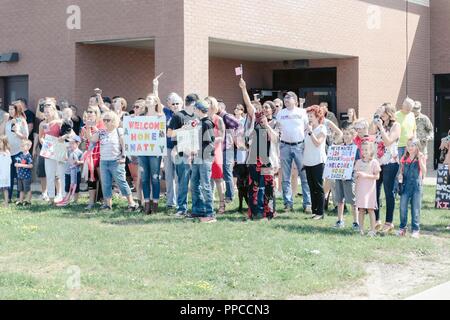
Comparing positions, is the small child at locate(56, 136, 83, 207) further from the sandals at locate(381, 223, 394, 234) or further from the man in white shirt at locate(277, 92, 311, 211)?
the sandals at locate(381, 223, 394, 234)

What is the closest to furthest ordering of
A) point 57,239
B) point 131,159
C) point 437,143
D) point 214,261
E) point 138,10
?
point 214,261
point 57,239
point 131,159
point 138,10
point 437,143

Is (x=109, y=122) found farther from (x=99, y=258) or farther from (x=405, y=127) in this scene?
(x=405, y=127)

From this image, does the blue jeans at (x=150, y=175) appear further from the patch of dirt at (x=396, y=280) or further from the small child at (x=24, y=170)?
the patch of dirt at (x=396, y=280)

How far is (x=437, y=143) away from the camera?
23.2m

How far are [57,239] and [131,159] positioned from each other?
4.57m

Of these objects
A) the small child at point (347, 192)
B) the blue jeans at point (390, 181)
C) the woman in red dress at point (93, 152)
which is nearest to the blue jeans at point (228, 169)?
the woman in red dress at point (93, 152)

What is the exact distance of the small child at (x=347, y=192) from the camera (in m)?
10.9

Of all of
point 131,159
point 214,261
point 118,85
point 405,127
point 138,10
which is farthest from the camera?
point 118,85

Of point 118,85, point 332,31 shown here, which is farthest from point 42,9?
point 332,31

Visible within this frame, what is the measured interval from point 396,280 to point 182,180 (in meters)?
4.60

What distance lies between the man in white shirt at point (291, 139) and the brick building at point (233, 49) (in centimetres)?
338

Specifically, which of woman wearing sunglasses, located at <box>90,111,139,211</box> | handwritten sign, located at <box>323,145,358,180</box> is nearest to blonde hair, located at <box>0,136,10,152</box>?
woman wearing sunglasses, located at <box>90,111,139,211</box>

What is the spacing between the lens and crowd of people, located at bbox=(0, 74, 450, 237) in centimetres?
1056

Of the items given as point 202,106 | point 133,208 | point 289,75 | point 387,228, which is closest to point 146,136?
point 202,106
